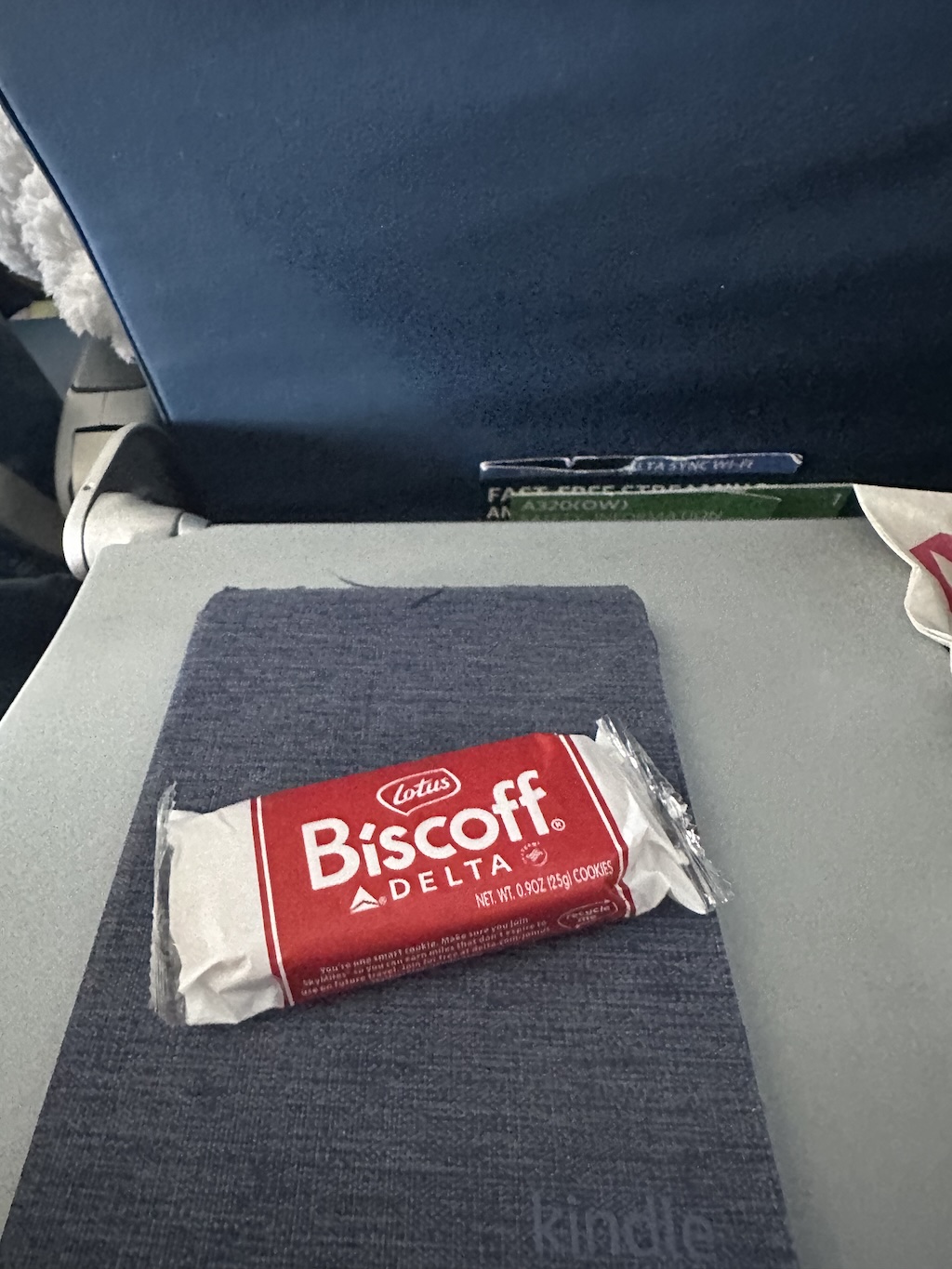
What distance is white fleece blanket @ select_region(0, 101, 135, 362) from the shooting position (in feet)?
1.99

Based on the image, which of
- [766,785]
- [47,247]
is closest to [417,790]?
[766,785]

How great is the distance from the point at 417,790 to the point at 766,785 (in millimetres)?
201

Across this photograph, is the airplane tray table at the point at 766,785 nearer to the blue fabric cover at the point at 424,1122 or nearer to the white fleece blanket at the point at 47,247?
the blue fabric cover at the point at 424,1122

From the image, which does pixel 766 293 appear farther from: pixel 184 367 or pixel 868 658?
pixel 184 367

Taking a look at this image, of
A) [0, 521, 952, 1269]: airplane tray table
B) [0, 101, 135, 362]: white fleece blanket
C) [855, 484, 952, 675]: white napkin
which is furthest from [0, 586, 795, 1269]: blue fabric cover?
[0, 101, 135, 362]: white fleece blanket

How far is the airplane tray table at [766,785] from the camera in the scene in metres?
0.37

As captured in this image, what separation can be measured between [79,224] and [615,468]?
41 cm

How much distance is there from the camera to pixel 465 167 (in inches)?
20.1

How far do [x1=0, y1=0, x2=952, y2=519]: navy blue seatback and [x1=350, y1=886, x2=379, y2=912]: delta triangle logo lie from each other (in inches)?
15.4

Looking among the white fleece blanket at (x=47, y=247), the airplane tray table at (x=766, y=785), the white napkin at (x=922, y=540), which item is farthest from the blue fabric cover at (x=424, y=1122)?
the white fleece blanket at (x=47, y=247)

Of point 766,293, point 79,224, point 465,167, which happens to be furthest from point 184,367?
point 766,293

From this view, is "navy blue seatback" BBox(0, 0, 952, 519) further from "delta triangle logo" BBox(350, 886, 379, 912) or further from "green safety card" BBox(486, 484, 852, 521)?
"delta triangle logo" BBox(350, 886, 379, 912)

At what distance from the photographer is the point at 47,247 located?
653mm

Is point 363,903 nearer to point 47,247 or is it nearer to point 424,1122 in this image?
point 424,1122
